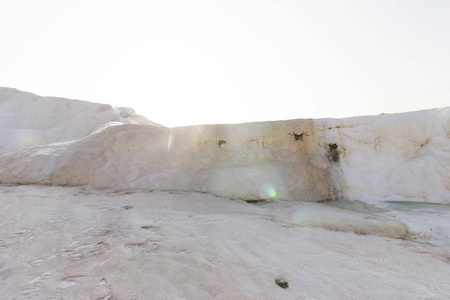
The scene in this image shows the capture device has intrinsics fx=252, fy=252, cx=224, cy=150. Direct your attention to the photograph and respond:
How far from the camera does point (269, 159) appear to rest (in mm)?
5258

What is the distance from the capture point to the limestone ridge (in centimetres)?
469

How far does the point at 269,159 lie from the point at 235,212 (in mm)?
1866

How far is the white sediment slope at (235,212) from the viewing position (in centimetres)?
168

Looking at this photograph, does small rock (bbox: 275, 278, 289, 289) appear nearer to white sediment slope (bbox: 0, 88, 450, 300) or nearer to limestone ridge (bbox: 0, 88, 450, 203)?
white sediment slope (bbox: 0, 88, 450, 300)

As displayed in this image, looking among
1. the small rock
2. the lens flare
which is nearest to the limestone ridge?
the lens flare

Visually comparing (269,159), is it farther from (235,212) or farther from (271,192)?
(235,212)

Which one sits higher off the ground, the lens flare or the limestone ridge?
the limestone ridge

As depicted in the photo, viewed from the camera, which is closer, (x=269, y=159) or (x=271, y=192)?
(x=271, y=192)

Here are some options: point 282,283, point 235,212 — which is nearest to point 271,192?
point 235,212

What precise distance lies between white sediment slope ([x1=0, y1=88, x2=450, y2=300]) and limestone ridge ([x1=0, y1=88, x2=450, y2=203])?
0.08 feet

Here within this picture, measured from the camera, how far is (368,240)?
9.50 feet

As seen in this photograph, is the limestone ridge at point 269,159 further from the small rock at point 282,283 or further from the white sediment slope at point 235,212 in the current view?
the small rock at point 282,283

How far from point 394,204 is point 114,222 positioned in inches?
174

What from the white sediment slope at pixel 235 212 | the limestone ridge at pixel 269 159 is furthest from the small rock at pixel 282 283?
the limestone ridge at pixel 269 159
